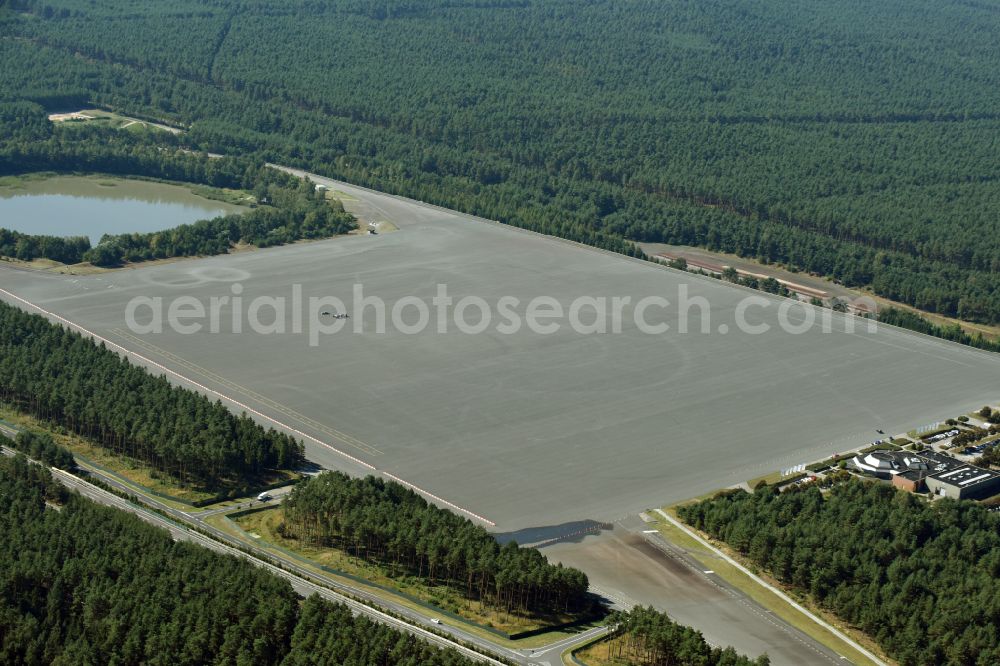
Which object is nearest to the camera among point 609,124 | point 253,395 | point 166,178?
point 253,395

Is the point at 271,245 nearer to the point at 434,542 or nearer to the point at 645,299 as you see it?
the point at 645,299

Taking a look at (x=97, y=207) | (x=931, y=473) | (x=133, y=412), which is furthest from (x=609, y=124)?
(x=133, y=412)

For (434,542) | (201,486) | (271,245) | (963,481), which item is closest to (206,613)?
(434,542)

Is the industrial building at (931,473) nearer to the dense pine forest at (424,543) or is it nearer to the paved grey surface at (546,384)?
the paved grey surface at (546,384)

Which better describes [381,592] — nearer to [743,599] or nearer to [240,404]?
[743,599]

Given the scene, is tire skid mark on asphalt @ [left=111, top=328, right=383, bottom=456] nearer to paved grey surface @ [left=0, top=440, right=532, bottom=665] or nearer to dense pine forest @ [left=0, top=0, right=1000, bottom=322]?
paved grey surface @ [left=0, top=440, right=532, bottom=665]

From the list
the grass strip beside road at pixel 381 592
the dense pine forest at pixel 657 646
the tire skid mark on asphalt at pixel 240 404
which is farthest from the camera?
the tire skid mark on asphalt at pixel 240 404

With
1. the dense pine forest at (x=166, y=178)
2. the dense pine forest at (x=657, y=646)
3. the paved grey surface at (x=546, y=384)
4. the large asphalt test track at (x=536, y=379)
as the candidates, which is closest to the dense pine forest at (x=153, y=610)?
the dense pine forest at (x=657, y=646)
